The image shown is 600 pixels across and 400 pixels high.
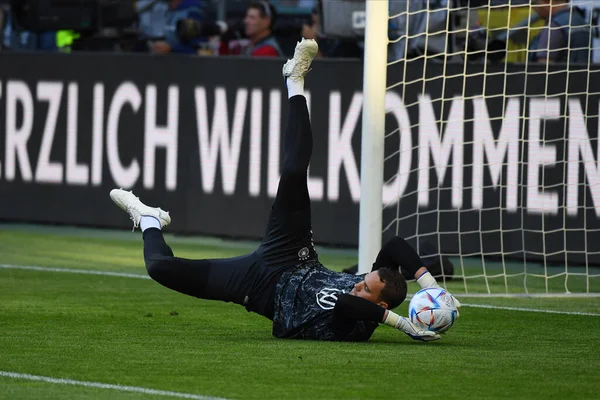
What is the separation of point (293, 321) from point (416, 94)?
18.0 ft

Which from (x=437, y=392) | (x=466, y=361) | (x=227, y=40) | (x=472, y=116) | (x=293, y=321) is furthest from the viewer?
(x=227, y=40)

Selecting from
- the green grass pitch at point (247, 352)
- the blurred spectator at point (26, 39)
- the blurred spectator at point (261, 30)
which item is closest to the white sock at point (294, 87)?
the green grass pitch at point (247, 352)

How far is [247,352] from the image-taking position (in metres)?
7.73

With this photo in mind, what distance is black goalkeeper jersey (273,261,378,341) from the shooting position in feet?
26.4

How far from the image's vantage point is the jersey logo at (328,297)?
8.02 m

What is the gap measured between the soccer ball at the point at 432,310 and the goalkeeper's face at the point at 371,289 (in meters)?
0.24

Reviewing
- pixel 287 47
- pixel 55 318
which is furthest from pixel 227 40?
pixel 55 318

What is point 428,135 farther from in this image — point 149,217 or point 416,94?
point 149,217

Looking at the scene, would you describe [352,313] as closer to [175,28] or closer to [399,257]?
[399,257]

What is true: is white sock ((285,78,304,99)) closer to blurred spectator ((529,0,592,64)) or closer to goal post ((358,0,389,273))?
goal post ((358,0,389,273))

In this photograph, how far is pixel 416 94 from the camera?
1328cm

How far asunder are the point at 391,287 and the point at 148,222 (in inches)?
66.9

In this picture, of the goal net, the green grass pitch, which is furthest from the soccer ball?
the goal net

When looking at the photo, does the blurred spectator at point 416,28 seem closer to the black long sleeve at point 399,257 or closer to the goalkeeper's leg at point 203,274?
the black long sleeve at point 399,257
